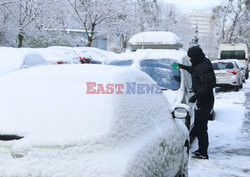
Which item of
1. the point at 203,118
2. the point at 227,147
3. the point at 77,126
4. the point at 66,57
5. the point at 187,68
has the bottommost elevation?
the point at 227,147

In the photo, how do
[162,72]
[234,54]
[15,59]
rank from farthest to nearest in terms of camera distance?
[234,54], [15,59], [162,72]

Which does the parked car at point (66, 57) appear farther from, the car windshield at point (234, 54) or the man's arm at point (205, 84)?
the car windshield at point (234, 54)

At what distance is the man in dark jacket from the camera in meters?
5.87

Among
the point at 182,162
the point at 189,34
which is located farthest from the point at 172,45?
the point at 189,34

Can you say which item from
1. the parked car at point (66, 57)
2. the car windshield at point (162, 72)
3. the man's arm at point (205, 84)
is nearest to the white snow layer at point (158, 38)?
the parked car at point (66, 57)

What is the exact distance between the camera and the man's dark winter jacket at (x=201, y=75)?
586 cm

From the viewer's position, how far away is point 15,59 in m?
8.28

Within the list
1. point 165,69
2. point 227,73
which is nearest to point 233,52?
point 227,73

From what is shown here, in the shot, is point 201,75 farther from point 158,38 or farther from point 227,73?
point 227,73

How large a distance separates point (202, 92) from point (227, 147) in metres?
1.70

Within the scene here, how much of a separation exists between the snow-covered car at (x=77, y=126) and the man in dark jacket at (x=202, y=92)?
2.77 metres

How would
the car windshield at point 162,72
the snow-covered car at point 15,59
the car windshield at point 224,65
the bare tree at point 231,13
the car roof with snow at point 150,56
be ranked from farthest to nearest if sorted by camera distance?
the bare tree at point 231,13 < the car windshield at point 224,65 < the snow-covered car at point 15,59 < the car roof with snow at point 150,56 < the car windshield at point 162,72

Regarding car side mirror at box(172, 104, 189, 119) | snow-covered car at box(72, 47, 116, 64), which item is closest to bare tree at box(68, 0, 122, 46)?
snow-covered car at box(72, 47, 116, 64)

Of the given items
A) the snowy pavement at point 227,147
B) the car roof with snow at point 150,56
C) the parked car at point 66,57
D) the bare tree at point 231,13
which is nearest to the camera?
the snowy pavement at point 227,147
